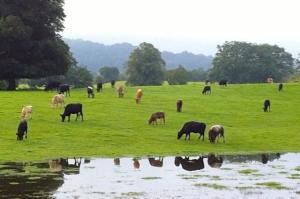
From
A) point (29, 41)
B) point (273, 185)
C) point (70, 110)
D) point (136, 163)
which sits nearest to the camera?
point (273, 185)

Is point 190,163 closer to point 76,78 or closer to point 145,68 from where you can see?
point 76,78

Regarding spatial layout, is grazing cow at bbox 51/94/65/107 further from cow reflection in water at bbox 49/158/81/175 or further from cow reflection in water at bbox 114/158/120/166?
cow reflection in water at bbox 114/158/120/166

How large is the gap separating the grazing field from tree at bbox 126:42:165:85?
2658 inches

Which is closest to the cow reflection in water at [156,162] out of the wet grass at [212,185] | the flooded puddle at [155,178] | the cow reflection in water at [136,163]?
the flooded puddle at [155,178]

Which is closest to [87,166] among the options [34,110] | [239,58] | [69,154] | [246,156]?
[69,154]

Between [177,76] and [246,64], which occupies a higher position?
[246,64]

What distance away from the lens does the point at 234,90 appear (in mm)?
77688

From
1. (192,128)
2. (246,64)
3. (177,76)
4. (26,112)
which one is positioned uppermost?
(246,64)

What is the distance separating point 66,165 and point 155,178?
19.8 ft

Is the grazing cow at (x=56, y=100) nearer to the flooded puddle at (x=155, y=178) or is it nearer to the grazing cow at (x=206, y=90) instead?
the flooded puddle at (x=155, y=178)

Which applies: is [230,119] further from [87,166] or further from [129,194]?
[129,194]

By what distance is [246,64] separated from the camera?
521ft

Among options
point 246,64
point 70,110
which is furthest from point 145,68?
point 70,110

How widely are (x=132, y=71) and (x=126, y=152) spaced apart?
351ft
